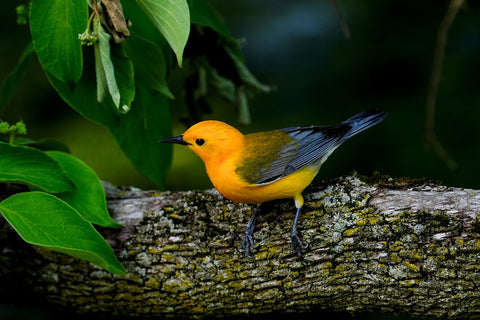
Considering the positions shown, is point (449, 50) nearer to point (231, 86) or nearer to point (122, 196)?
point (231, 86)

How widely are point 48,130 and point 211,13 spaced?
2092 mm

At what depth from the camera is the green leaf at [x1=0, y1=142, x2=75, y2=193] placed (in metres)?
2.12

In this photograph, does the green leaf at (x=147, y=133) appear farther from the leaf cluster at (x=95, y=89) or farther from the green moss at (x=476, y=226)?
the green moss at (x=476, y=226)

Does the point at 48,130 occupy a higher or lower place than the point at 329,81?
lower

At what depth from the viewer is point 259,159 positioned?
2.44 meters

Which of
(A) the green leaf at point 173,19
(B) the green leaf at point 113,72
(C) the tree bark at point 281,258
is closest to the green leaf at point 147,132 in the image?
(C) the tree bark at point 281,258

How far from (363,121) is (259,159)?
565 mm

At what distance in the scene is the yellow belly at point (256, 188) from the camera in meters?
2.35

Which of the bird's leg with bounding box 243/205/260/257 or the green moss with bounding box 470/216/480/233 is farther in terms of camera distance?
the bird's leg with bounding box 243/205/260/257

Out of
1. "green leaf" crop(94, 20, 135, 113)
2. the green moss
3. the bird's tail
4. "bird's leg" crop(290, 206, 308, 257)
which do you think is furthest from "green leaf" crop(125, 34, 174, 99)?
the green moss

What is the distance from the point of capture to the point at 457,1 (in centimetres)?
296

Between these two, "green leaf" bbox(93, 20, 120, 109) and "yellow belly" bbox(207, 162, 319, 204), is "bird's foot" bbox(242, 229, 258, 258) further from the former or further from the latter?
"green leaf" bbox(93, 20, 120, 109)

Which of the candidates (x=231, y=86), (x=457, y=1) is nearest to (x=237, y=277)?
(x=231, y=86)

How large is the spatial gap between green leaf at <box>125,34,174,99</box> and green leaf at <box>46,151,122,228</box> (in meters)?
0.43
